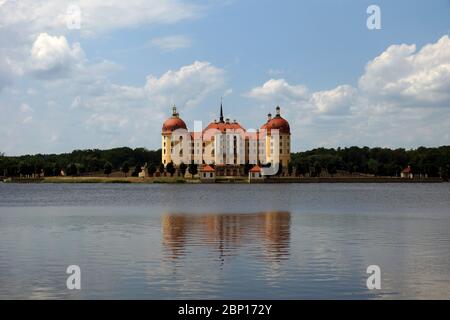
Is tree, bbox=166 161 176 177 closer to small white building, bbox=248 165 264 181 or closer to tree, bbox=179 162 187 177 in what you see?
tree, bbox=179 162 187 177

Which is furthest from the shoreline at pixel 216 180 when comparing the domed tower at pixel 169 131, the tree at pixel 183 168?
the domed tower at pixel 169 131

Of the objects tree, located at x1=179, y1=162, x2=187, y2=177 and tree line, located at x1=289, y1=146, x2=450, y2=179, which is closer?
tree, located at x1=179, y1=162, x2=187, y2=177

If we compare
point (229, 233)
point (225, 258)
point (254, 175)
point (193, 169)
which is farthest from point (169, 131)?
point (225, 258)

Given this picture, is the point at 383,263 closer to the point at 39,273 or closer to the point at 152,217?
the point at 39,273

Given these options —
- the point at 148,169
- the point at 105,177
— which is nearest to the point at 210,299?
the point at 148,169

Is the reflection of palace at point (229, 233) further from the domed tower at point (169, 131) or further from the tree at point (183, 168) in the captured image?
the domed tower at point (169, 131)

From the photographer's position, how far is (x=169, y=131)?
174000mm

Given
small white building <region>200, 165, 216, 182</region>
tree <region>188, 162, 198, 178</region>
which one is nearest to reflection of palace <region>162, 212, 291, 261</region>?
small white building <region>200, 165, 216, 182</region>

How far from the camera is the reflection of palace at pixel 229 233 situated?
1048 inches

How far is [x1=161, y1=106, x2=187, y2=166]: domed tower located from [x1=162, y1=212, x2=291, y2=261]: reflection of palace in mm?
127303

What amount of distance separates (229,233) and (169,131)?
5592 inches

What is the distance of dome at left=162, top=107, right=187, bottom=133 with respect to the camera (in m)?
174

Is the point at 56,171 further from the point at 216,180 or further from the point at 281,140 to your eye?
the point at 281,140
